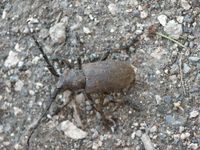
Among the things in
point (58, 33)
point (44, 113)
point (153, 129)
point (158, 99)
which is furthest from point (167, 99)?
point (58, 33)

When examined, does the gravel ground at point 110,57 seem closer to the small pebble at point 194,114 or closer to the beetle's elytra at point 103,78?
the small pebble at point 194,114

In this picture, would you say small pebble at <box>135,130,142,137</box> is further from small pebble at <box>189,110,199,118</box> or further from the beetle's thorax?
the beetle's thorax

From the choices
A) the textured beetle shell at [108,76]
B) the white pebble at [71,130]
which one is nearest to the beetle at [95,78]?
the textured beetle shell at [108,76]

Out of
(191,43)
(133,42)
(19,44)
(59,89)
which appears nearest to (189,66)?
(191,43)

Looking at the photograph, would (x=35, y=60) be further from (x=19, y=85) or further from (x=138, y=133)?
(x=138, y=133)

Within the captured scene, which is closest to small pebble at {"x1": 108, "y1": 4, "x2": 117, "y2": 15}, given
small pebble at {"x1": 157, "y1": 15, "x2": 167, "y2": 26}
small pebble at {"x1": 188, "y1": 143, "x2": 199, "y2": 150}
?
small pebble at {"x1": 157, "y1": 15, "x2": 167, "y2": 26}

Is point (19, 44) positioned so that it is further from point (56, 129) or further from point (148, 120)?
point (148, 120)
